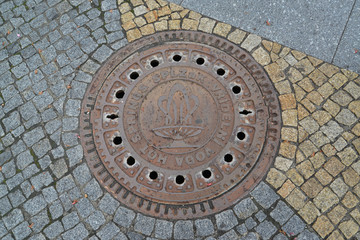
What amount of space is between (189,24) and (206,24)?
0.72 feet

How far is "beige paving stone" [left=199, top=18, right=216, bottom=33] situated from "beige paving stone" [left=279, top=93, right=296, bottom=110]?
125 centimetres

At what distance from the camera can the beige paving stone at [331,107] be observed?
3330 mm

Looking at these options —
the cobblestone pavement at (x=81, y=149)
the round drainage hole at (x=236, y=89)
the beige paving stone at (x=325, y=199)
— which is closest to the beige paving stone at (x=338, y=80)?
the cobblestone pavement at (x=81, y=149)

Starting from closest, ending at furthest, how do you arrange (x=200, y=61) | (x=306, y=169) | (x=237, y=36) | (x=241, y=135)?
(x=306, y=169)
(x=241, y=135)
(x=200, y=61)
(x=237, y=36)

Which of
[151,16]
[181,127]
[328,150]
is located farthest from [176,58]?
[328,150]

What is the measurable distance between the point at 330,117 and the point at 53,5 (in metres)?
3.83

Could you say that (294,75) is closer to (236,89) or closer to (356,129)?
(236,89)

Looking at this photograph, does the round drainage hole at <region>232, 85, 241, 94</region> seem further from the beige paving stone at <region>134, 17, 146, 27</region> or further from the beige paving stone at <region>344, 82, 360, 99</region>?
the beige paving stone at <region>134, 17, 146, 27</region>

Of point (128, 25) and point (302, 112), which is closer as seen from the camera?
point (302, 112)

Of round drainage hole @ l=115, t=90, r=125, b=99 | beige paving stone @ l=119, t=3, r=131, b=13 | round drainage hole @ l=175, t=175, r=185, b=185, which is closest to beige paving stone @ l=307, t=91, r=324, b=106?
round drainage hole @ l=175, t=175, r=185, b=185

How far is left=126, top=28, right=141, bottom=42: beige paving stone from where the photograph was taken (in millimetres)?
3732

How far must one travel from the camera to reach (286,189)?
3.08 meters

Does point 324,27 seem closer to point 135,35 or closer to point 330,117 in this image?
point 330,117

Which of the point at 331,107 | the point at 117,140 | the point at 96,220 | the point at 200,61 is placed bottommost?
the point at 96,220
